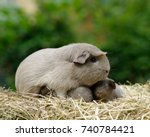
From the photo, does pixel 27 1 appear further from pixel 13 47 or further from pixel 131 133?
pixel 131 133

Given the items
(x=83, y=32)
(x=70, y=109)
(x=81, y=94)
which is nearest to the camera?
(x=70, y=109)

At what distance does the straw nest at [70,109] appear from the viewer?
3.60 metres

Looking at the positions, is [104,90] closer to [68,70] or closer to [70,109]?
[68,70]

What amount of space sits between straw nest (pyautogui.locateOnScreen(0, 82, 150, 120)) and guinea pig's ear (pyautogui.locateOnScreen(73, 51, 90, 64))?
31cm

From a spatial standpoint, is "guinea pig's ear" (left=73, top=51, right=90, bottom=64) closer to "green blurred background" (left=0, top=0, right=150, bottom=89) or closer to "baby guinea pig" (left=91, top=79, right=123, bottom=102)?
"baby guinea pig" (left=91, top=79, right=123, bottom=102)

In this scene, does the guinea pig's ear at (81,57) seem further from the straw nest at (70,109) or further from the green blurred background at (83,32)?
the green blurred background at (83,32)

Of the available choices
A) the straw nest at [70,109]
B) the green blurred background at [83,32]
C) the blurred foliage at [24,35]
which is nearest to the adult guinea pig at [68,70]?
the straw nest at [70,109]

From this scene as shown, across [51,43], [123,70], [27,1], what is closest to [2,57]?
[51,43]

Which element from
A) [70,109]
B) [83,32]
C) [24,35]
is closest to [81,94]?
[70,109]

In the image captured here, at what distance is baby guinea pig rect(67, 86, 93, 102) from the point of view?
4.07 meters

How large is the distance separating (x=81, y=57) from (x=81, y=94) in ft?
0.90

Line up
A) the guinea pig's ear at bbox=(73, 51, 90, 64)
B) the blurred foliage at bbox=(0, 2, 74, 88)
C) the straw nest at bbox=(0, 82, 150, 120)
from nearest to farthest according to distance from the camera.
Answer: the straw nest at bbox=(0, 82, 150, 120), the guinea pig's ear at bbox=(73, 51, 90, 64), the blurred foliage at bbox=(0, 2, 74, 88)

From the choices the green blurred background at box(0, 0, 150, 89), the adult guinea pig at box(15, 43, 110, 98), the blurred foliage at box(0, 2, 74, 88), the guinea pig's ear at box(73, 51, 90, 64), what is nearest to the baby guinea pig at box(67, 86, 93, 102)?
the adult guinea pig at box(15, 43, 110, 98)

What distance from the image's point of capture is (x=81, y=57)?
13.4ft
